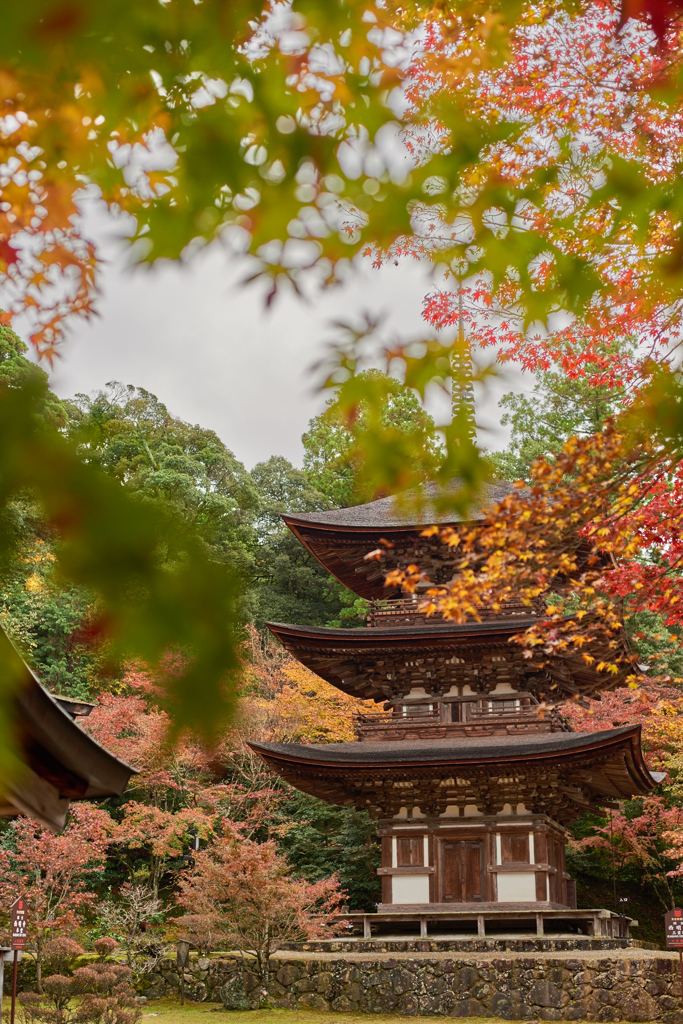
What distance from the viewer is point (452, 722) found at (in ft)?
43.5

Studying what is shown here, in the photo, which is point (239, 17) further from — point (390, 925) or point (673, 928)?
point (390, 925)

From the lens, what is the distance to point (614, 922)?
14.1m

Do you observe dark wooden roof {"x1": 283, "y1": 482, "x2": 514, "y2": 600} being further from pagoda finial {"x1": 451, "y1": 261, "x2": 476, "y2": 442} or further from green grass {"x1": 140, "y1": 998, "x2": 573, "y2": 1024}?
pagoda finial {"x1": 451, "y1": 261, "x2": 476, "y2": 442}

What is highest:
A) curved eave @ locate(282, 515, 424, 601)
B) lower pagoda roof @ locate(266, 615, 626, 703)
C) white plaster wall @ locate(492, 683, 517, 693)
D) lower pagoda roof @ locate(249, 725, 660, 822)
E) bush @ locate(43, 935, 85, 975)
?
curved eave @ locate(282, 515, 424, 601)

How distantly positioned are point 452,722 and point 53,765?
10734 mm

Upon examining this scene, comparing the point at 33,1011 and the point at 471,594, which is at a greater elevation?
the point at 471,594

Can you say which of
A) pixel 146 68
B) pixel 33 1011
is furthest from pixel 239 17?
pixel 33 1011

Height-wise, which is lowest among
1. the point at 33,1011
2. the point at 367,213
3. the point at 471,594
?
the point at 33,1011

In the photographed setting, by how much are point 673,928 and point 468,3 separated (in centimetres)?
991

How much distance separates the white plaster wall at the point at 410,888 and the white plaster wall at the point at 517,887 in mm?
1064

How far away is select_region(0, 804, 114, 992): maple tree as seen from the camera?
14016mm

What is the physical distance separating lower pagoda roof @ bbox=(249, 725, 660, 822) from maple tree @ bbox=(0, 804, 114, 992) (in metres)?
4.27

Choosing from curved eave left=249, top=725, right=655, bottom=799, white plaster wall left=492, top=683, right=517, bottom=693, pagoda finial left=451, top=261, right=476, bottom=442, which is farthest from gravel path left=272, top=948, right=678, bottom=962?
pagoda finial left=451, top=261, right=476, bottom=442

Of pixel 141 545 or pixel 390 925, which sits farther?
pixel 390 925
